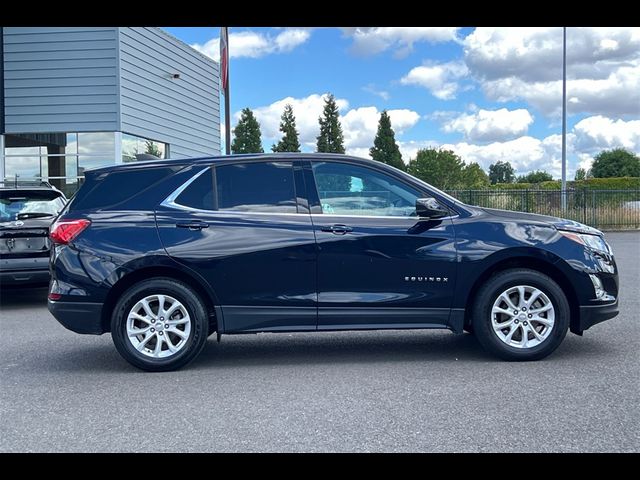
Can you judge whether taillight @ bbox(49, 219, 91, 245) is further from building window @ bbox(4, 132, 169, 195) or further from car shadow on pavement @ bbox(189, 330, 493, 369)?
building window @ bbox(4, 132, 169, 195)

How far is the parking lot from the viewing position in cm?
408

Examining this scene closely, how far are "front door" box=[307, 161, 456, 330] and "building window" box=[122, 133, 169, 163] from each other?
48.4ft

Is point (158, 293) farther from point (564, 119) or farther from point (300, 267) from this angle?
point (564, 119)

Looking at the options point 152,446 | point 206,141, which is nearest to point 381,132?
point 206,141

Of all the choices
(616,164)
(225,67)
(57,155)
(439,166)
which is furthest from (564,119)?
(616,164)

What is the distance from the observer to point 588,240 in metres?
6.03

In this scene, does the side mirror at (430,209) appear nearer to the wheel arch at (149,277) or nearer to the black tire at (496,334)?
the black tire at (496,334)

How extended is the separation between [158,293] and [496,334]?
2.94 meters

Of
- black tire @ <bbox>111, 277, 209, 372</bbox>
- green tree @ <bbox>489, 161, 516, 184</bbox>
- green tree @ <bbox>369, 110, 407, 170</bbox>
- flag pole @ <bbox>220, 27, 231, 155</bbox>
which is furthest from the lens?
green tree @ <bbox>489, 161, 516, 184</bbox>

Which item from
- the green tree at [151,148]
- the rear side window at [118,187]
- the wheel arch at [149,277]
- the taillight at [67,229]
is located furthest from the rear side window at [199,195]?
the green tree at [151,148]

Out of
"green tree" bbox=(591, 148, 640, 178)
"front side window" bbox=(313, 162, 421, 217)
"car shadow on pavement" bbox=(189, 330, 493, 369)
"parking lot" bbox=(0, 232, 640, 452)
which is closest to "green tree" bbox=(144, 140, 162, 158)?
"parking lot" bbox=(0, 232, 640, 452)

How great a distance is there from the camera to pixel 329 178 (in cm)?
603

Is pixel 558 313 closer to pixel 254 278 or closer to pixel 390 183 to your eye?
pixel 390 183

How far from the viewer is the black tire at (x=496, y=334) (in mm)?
5832
